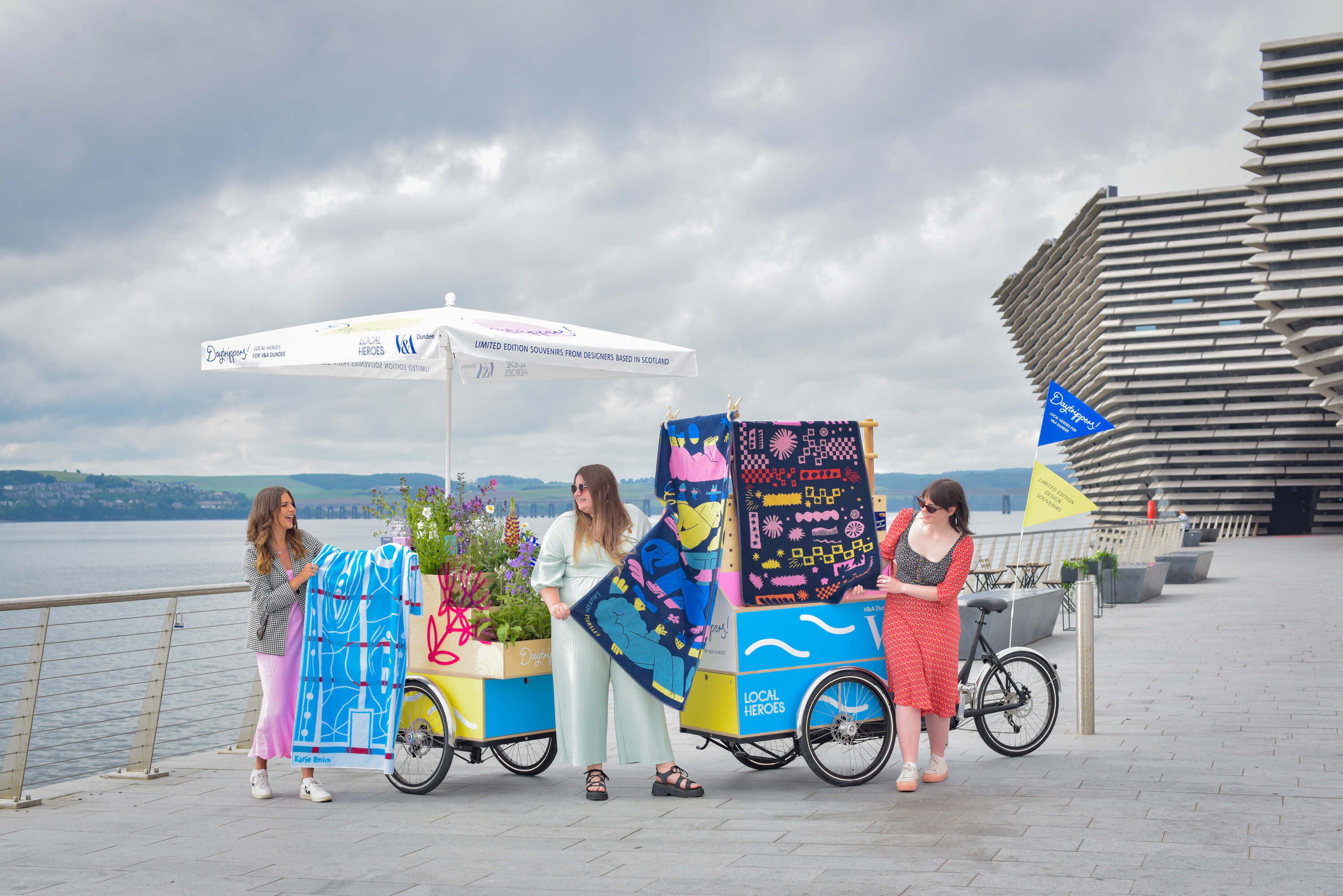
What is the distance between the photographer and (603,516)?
5.54 metres

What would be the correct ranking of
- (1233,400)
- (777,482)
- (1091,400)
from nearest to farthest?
1. (777,482)
2. (1233,400)
3. (1091,400)

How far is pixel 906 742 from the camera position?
557cm

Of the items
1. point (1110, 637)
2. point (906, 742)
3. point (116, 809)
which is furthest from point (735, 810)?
point (1110, 637)

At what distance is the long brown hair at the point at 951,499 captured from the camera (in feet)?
18.6

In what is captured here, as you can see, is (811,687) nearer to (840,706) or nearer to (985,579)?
(840,706)

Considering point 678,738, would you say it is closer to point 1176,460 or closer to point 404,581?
point 404,581

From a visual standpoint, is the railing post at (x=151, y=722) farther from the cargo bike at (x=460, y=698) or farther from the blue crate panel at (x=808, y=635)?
the blue crate panel at (x=808, y=635)

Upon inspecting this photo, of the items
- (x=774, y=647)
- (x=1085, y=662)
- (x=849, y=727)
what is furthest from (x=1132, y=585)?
(x=774, y=647)

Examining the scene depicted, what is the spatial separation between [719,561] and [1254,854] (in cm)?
254

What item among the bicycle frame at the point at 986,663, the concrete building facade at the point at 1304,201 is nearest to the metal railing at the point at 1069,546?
the bicycle frame at the point at 986,663

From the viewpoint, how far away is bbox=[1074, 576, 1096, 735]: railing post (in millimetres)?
6934

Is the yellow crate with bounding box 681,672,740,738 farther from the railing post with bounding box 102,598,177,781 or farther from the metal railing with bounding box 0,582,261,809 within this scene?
the railing post with bounding box 102,598,177,781

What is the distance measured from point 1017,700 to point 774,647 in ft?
5.31

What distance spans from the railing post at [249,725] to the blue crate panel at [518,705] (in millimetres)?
2101
